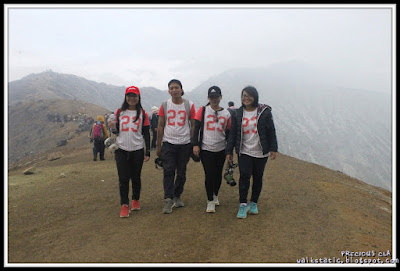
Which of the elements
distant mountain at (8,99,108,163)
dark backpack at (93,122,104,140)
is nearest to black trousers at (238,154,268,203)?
dark backpack at (93,122,104,140)

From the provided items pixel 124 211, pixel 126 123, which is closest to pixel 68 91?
pixel 126 123

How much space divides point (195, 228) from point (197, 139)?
1378mm

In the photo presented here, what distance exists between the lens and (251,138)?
447cm

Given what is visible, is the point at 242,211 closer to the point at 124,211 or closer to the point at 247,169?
the point at 247,169

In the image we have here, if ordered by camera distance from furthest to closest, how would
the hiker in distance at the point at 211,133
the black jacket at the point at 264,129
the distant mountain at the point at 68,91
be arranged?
the distant mountain at the point at 68,91 < the hiker in distance at the point at 211,133 < the black jacket at the point at 264,129

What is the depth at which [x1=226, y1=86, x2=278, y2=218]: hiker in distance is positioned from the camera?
173 inches

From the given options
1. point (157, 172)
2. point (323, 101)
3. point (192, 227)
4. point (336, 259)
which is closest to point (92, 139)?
point (157, 172)

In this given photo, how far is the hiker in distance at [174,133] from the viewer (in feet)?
15.5

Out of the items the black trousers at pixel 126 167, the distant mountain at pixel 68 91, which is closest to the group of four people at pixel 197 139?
the black trousers at pixel 126 167

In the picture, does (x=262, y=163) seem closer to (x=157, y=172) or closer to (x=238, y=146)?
(x=238, y=146)

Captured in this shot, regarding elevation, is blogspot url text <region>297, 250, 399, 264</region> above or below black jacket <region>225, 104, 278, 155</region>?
below

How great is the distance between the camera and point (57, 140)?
27344mm

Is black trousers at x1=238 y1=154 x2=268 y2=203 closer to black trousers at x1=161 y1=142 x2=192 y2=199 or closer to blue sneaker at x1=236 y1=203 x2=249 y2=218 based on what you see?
blue sneaker at x1=236 y1=203 x2=249 y2=218

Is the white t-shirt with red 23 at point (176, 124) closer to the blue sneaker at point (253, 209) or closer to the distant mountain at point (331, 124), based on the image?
the blue sneaker at point (253, 209)
